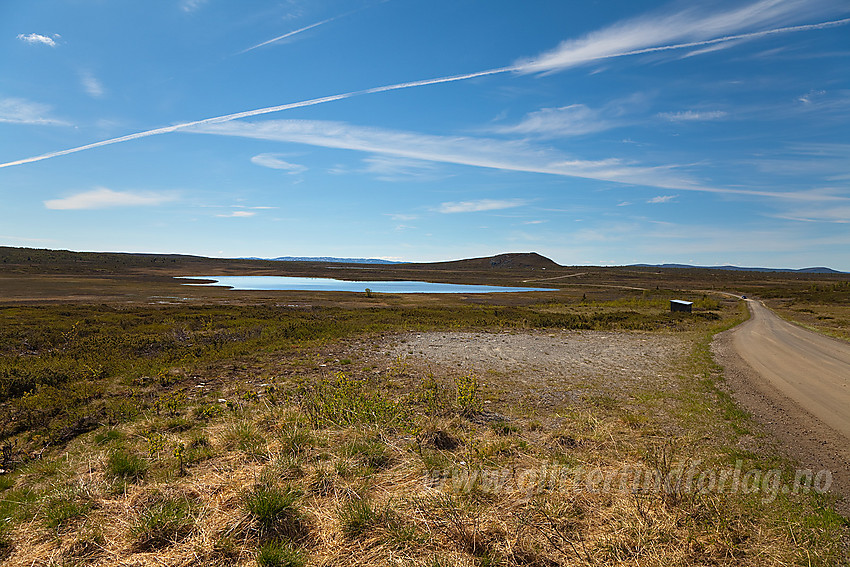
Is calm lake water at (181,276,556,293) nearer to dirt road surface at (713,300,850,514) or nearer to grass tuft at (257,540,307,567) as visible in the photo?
dirt road surface at (713,300,850,514)

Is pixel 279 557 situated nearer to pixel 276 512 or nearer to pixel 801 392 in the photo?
pixel 276 512

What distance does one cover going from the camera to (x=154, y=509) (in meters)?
4.82

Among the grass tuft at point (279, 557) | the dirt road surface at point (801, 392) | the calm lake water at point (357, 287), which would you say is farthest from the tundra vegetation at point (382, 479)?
the calm lake water at point (357, 287)

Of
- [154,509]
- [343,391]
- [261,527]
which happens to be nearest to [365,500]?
[261,527]

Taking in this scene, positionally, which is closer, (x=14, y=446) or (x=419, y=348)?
(x=14, y=446)

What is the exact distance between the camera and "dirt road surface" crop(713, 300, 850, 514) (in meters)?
7.21

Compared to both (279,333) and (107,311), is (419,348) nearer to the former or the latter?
(279,333)

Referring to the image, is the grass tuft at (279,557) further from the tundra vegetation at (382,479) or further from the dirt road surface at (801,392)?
the dirt road surface at (801,392)

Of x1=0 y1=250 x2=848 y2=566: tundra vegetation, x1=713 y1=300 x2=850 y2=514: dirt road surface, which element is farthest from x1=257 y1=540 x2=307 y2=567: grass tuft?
x1=713 y1=300 x2=850 y2=514: dirt road surface

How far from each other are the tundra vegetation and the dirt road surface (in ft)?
2.08

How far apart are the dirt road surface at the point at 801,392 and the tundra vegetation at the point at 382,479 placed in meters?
0.63

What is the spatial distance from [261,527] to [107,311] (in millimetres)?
40436

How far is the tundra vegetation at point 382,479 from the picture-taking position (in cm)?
418

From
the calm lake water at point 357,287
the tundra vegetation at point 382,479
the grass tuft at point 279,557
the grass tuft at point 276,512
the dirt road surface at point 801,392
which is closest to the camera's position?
the grass tuft at point 279,557
